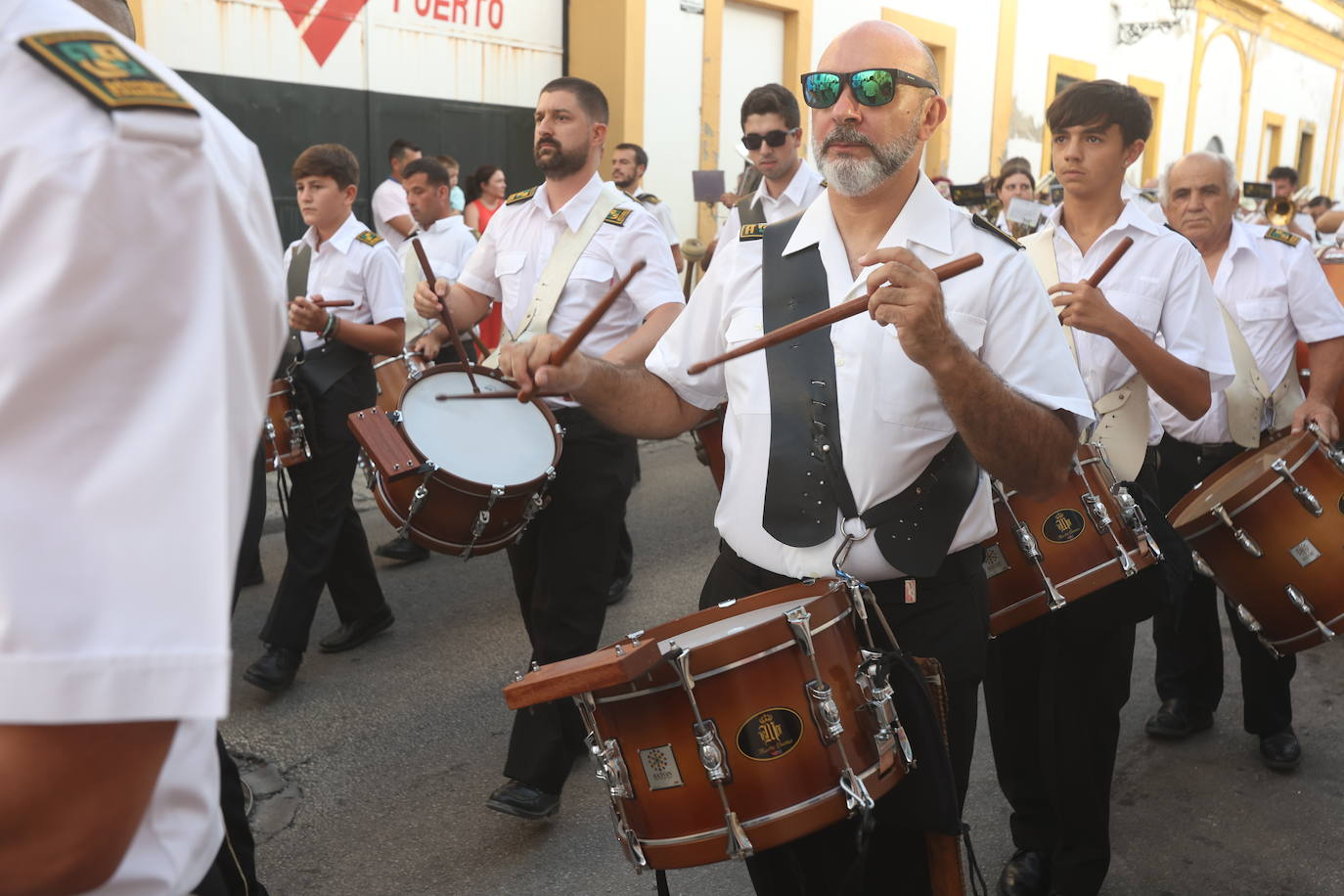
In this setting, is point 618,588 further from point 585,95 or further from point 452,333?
point 585,95

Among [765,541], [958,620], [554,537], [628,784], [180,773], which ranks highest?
[180,773]

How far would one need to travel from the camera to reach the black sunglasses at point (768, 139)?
649 cm

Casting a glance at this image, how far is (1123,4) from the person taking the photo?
21844 millimetres

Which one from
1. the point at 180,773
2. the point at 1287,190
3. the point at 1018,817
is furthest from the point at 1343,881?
the point at 1287,190

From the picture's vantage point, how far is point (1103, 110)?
138 inches

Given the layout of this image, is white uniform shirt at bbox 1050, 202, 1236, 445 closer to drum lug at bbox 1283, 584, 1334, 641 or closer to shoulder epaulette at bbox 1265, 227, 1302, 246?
drum lug at bbox 1283, 584, 1334, 641

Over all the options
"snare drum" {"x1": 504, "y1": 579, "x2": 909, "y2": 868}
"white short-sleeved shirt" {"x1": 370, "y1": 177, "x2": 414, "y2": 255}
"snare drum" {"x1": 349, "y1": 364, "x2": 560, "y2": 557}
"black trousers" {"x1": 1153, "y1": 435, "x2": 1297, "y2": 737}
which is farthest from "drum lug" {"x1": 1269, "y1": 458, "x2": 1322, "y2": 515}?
"white short-sleeved shirt" {"x1": 370, "y1": 177, "x2": 414, "y2": 255}

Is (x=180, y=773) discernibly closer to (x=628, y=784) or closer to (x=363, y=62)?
(x=628, y=784)

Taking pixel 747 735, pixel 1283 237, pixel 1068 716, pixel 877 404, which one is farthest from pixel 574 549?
pixel 1283 237

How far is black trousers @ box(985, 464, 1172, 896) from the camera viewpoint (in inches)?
126

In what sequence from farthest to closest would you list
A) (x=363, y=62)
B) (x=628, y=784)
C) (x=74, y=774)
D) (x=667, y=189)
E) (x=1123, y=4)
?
(x=1123, y=4) → (x=667, y=189) → (x=363, y=62) → (x=628, y=784) → (x=74, y=774)

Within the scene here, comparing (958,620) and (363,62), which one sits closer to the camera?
(958,620)

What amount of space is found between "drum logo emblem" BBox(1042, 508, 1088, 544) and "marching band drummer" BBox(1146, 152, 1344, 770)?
141 centimetres

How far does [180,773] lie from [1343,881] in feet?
11.5
